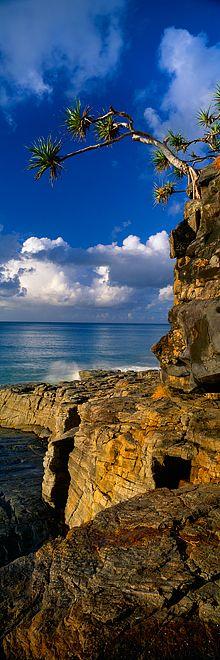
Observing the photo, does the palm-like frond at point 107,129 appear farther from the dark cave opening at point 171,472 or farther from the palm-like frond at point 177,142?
the dark cave opening at point 171,472

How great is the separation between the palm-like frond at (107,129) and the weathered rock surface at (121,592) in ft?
45.1

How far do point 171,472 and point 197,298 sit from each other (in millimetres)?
5454

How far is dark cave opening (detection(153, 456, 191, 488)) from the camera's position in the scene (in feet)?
36.3

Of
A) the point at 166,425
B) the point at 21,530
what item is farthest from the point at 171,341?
the point at 21,530

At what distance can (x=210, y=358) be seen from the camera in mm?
9211

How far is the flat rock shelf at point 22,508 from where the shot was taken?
1535cm

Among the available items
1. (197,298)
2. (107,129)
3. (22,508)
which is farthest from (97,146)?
(22,508)

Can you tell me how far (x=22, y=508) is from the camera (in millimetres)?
17578

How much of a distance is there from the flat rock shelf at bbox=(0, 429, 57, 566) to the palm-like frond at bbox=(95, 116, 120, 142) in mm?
16962

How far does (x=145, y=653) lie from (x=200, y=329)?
6.69 m

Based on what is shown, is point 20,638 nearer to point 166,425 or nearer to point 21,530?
point 166,425

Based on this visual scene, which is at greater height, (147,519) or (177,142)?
(177,142)

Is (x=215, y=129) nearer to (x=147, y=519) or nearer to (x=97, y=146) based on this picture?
(x=97, y=146)

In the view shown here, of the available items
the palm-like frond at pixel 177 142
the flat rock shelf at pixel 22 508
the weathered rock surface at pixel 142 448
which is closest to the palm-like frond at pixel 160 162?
the palm-like frond at pixel 177 142
